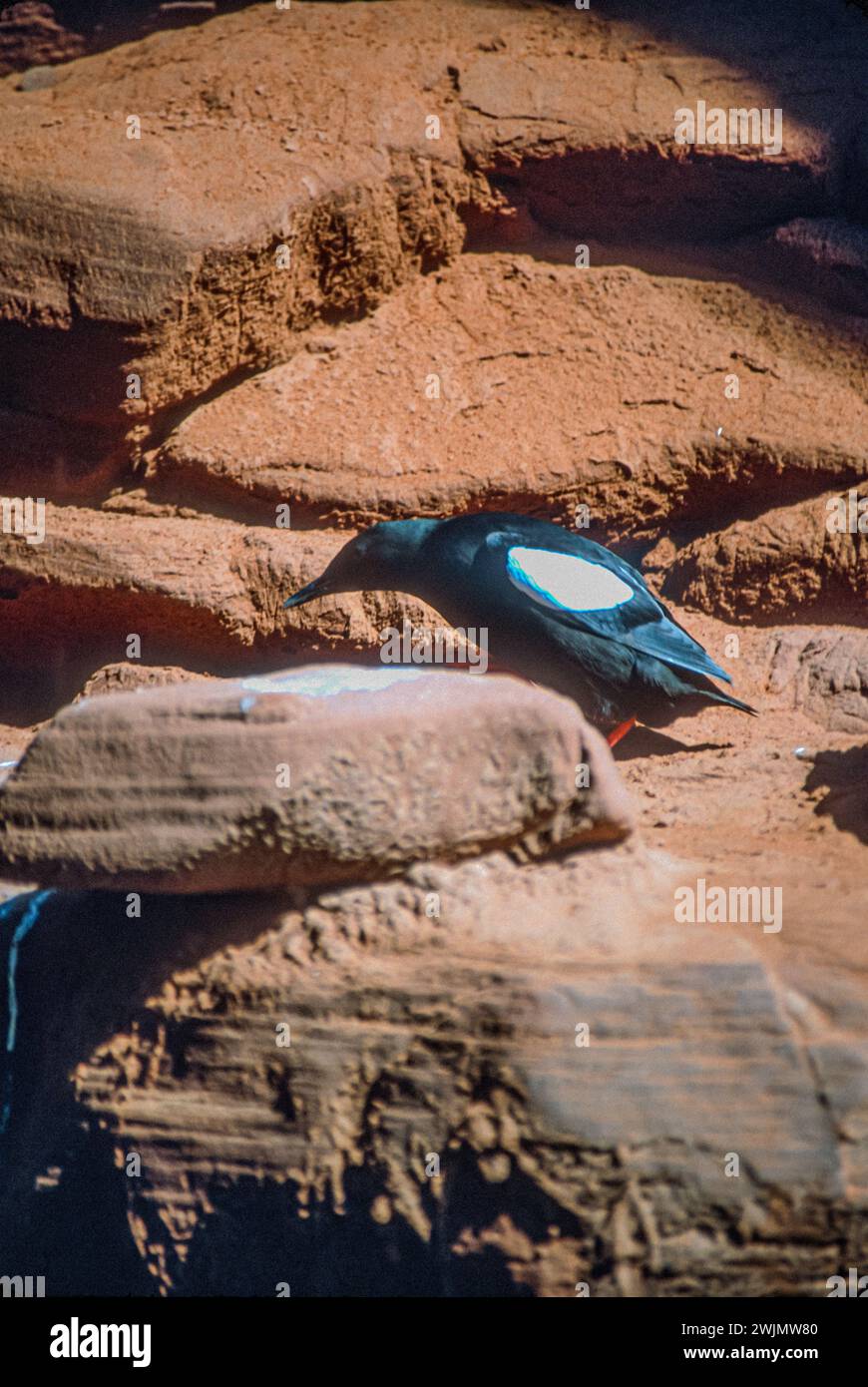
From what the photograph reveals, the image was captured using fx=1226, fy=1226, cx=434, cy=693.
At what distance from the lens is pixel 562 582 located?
157 inches

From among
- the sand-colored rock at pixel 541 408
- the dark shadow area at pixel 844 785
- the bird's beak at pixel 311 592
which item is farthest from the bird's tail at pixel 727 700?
the bird's beak at pixel 311 592

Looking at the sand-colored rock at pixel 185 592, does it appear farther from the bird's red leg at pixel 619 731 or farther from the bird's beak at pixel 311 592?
the bird's red leg at pixel 619 731

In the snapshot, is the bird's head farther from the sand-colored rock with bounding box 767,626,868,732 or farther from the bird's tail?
the sand-colored rock with bounding box 767,626,868,732

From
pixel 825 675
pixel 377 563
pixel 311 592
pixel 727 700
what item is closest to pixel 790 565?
pixel 825 675

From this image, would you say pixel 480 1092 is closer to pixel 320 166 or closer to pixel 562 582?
pixel 562 582

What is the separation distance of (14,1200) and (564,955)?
1620 mm

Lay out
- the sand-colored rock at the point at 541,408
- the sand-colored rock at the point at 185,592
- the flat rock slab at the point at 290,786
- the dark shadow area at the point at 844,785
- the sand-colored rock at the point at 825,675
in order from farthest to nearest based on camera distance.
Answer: the sand-colored rock at the point at 541,408 < the sand-colored rock at the point at 185,592 < the sand-colored rock at the point at 825,675 < the dark shadow area at the point at 844,785 < the flat rock slab at the point at 290,786

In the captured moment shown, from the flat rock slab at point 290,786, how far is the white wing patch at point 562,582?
135cm

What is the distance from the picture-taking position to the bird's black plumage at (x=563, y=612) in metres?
3.98

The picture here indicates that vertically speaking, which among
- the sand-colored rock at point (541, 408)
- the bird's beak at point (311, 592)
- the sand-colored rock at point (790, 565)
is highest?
the sand-colored rock at point (541, 408)

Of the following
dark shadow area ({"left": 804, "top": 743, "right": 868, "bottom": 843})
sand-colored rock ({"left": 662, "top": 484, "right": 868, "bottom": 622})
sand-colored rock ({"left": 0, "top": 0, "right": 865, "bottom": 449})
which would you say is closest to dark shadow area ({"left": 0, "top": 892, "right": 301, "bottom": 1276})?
dark shadow area ({"left": 804, "top": 743, "right": 868, "bottom": 843})

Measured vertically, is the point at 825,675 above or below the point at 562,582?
below

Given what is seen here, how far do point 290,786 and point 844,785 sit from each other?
1.62 metres

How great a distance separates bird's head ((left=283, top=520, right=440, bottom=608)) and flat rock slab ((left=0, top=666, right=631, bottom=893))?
5.37 feet
